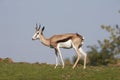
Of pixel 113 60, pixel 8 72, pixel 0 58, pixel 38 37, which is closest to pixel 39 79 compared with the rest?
pixel 8 72

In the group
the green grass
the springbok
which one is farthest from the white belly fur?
the green grass

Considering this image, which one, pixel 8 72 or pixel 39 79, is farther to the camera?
pixel 8 72

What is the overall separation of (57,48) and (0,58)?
11.9m

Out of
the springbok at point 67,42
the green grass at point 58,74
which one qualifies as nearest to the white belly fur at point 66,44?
the springbok at point 67,42

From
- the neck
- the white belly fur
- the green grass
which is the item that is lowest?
the green grass

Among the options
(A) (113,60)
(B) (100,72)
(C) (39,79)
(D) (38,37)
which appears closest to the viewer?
(C) (39,79)

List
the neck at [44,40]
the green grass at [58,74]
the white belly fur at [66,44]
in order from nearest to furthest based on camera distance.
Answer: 1. the green grass at [58,74]
2. the white belly fur at [66,44]
3. the neck at [44,40]

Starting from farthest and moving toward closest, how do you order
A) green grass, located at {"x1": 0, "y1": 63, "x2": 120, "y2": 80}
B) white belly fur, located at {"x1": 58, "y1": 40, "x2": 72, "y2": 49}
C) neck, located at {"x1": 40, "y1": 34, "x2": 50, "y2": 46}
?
neck, located at {"x1": 40, "y1": 34, "x2": 50, "y2": 46} < white belly fur, located at {"x1": 58, "y1": 40, "x2": 72, "y2": 49} < green grass, located at {"x1": 0, "y1": 63, "x2": 120, "y2": 80}

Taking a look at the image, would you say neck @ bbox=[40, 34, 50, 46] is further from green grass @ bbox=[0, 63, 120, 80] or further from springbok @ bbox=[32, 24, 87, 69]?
green grass @ bbox=[0, 63, 120, 80]

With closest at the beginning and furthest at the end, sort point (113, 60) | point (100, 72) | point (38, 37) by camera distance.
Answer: point (100, 72) → point (38, 37) → point (113, 60)

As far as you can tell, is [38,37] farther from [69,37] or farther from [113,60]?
[113,60]

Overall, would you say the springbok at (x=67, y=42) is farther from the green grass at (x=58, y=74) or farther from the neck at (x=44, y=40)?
the green grass at (x=58, y=74)

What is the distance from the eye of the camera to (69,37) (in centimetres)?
2427

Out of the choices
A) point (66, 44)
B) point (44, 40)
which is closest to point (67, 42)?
point (66, 44)
